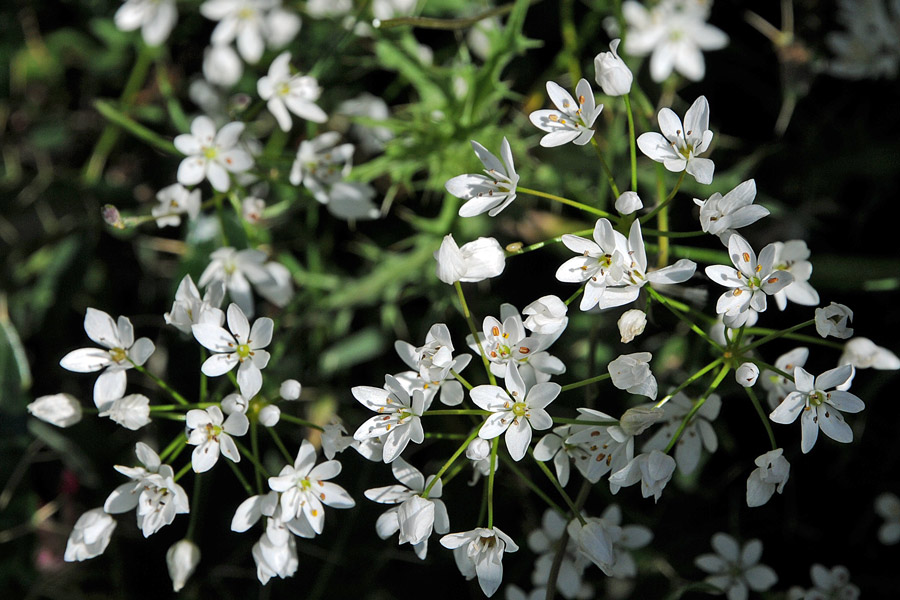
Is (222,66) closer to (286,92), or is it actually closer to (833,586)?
(286,92)

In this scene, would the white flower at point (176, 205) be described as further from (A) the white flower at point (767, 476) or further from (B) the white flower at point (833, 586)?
(B) the white flower at point (833, 586)

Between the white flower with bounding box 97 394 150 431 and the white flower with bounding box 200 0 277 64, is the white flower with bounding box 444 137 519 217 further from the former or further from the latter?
the white flower with bounding box 200 0 277 64

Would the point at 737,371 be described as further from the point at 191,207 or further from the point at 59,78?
the point at 59,78

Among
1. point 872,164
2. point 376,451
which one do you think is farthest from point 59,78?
point 872,164

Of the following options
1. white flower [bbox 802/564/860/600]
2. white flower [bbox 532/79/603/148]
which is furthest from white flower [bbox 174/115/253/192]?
white flower [bbox 802/564/860/600]

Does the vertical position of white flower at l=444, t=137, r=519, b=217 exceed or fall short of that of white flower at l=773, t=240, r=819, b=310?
it exceeds it

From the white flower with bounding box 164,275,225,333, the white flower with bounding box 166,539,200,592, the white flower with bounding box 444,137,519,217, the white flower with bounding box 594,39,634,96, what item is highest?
the white flower with bounding box 594,39,634,96

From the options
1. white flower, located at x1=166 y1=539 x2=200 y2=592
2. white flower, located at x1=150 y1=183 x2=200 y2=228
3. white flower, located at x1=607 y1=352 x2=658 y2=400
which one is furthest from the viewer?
white flower, located at x1=150 y1=183 x2=200 y2=228
